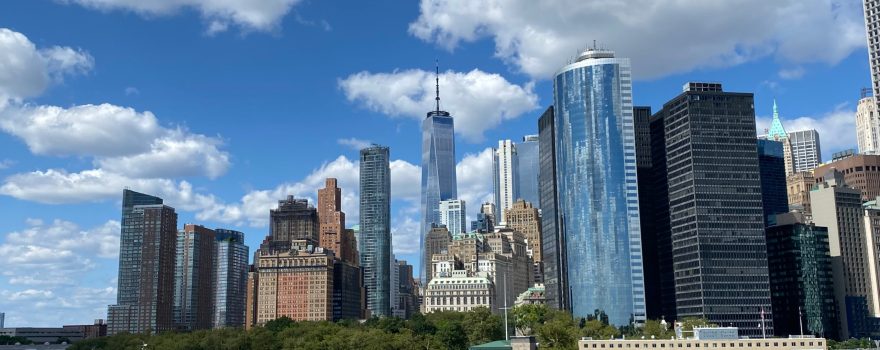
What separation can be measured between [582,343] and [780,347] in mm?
40597

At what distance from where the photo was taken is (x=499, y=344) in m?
175

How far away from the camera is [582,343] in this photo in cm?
18062

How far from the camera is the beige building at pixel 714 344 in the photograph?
6895 inches

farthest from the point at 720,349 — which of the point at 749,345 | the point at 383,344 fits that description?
the point at 383,344

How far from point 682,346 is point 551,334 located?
27.6 meters

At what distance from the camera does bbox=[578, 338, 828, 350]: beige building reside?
575ft

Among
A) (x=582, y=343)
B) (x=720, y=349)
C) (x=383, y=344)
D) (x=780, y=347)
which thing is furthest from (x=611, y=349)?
(x=383, y=344)

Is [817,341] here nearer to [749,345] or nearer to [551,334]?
[749,345]

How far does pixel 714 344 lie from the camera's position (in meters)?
176

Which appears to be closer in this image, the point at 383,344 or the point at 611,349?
the point at 611,349

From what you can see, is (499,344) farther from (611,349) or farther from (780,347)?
(780,347)

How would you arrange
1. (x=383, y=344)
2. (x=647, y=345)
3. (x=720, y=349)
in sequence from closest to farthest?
(x=720, y=349)
(x=647, y=345)
(x=383, y=344)

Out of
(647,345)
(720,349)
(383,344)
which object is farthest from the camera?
(383,344)

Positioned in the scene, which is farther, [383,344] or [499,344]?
[383,344]
